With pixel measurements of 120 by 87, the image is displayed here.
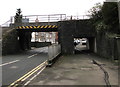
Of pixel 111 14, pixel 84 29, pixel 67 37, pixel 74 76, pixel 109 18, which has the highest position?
pixel 111 14

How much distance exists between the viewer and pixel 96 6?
→ 62.6 ft

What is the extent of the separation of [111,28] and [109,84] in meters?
9.84

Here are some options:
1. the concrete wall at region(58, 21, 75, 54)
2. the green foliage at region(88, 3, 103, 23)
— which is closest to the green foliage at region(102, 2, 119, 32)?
the green foliage at region(88, 3, 103, 23)

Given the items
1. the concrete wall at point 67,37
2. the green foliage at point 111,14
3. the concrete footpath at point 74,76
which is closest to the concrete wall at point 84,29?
the concrete wall at point 67,37

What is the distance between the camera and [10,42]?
21.7 metres

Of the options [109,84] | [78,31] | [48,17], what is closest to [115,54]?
[109,84]

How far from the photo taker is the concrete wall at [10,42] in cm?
2024

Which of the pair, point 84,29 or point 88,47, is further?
point 88,47

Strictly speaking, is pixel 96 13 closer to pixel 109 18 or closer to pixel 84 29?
pixel 84 29

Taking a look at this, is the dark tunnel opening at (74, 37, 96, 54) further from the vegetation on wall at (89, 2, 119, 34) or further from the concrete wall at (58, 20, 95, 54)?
the vegetation on wall at (89, 2, 119, 34)

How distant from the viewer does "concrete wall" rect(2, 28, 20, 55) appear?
66.4 feet

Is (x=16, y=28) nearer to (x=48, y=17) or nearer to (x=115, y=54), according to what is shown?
(x=48, y=17)

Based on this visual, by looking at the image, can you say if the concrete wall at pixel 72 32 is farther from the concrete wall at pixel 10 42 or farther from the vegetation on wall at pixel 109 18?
the concrete wall at pixel 10 42

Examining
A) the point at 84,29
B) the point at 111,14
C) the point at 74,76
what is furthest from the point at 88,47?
the point at 74,76
